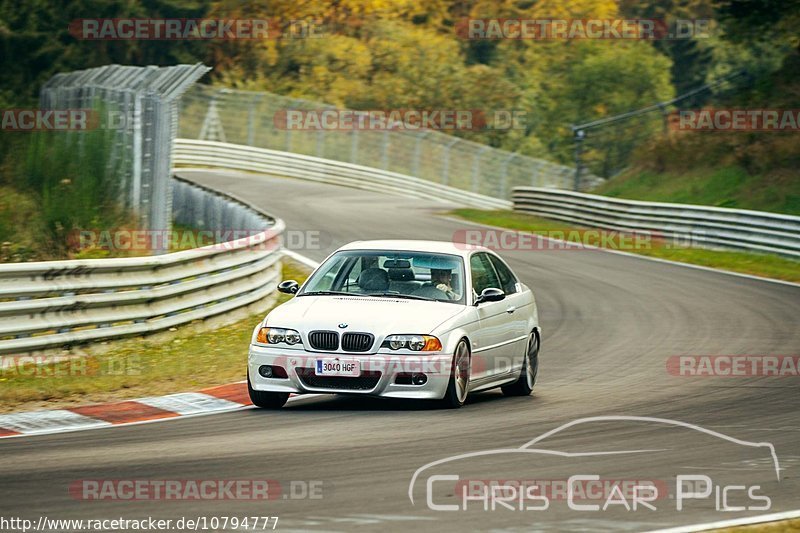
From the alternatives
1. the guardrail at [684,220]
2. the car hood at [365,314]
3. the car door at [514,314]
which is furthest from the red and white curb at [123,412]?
the guardrail at [684,220]

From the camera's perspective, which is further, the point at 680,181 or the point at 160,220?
the point at 680,181

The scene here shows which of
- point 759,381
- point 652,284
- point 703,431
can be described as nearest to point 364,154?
point 652,284

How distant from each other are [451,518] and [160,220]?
512 inches

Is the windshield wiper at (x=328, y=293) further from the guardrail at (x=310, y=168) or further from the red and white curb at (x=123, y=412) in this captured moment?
the guardrail at (x=310, y=168)

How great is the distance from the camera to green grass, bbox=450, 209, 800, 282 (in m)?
25.8

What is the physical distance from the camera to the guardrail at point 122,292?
1302 cm

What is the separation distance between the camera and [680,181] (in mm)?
37906

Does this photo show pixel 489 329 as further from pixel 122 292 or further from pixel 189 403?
pixel 122 292

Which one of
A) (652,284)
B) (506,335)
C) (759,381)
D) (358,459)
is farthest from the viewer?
(652,284)

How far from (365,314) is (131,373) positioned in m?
2.99

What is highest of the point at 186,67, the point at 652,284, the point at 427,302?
the point at 186,67

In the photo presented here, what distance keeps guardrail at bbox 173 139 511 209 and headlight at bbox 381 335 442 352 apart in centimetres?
3967

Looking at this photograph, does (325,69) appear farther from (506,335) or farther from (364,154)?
(506,335)

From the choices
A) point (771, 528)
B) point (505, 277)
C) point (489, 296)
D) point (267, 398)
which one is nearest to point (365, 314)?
point (267, 398)
